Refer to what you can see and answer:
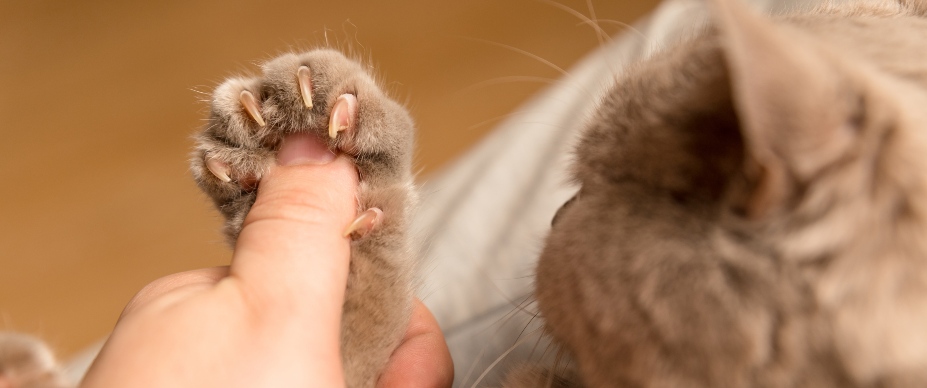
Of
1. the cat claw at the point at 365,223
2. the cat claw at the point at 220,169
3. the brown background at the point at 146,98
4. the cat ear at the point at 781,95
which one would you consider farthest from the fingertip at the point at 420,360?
the brown background at the point at 146,98

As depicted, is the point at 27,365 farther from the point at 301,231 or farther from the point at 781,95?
the point at 781,95

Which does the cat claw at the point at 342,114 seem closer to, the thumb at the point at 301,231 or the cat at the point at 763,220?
the thumb at the point at 301,231

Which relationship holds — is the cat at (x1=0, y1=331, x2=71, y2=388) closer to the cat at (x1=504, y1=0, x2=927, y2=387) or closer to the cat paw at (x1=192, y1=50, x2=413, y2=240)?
the cat paw at (x1=192, y1=50, x2=413, y2=240)

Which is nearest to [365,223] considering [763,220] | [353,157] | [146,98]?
[353,157]

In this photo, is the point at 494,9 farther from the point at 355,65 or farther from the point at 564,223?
the point at 564,223

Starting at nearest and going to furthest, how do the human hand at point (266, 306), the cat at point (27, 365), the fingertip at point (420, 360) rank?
1. the human hand at point (266, 306)
2. the cat at point (27, 365)
3. the fingertip at point (420, 360)

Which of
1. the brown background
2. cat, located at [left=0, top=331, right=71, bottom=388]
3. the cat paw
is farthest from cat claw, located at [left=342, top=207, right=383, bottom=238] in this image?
the brown background
